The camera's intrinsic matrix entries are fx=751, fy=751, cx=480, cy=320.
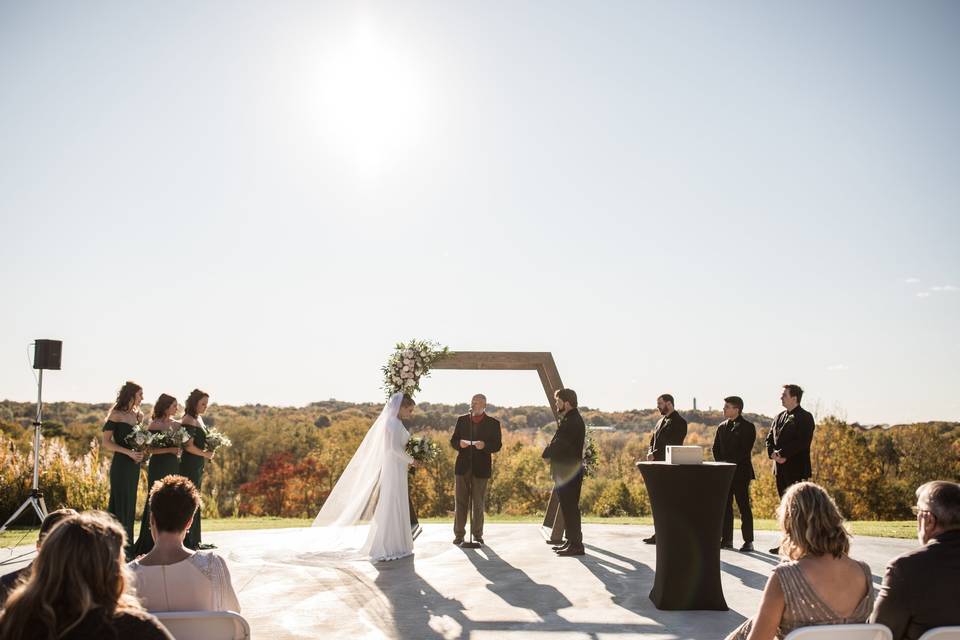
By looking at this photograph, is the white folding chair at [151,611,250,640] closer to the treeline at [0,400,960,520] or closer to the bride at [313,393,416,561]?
the bride at [313,393,416,561]

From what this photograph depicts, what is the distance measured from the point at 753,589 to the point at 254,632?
4421mm

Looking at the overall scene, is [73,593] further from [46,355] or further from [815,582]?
[46,355]

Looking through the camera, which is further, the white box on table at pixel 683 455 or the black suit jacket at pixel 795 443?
the black suit jacket at pixel 795 443

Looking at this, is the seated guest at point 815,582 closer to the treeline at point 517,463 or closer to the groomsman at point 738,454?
the groomsman at point 738,454

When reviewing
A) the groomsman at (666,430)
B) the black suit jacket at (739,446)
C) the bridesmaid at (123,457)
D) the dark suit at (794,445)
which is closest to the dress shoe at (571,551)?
the groomsman at (666,430)

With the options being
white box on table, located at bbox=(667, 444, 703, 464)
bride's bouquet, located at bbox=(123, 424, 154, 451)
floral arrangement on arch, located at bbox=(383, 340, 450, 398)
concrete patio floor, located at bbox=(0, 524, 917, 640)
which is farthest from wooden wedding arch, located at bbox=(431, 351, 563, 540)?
white box on table, located at bbox=(667, 444, 703, 464)

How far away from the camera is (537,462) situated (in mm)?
31500

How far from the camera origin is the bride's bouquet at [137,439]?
8.36m

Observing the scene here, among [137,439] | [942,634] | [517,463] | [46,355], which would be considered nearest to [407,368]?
[137,439]

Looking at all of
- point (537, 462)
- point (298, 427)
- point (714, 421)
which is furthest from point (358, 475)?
point (714, 421)

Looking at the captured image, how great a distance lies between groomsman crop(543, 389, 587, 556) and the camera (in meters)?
8.93

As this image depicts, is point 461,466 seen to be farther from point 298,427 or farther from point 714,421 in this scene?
Answer: point 714,421

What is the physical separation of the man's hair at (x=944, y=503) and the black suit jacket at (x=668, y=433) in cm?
640

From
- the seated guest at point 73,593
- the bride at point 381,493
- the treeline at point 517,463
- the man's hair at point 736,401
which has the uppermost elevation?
the man's hair at point 736,401
